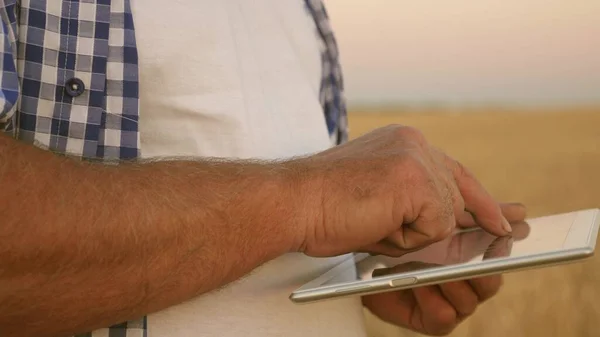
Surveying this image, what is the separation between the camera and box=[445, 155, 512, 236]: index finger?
5.75 ft

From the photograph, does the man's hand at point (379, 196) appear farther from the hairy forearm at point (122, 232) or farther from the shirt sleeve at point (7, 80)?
the shirt sleeve at point (7, 80)

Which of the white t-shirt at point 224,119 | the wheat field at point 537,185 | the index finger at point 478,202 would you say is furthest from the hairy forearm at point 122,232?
the wheat field at point 537,185

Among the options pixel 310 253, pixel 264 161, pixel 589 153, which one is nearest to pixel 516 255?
pixel 310 253

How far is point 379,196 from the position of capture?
1.54 metres

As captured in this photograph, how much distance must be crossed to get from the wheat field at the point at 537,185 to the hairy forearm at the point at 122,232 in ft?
9.00

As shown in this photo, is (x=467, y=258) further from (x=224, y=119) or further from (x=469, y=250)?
(x=224, y=119)

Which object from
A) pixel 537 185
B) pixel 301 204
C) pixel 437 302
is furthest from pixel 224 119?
pixel 537 185

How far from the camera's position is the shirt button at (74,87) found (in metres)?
1.48

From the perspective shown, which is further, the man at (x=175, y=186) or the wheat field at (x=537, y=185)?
the wheat field at (x=537, y=185)

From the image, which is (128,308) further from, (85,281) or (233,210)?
(233,210)

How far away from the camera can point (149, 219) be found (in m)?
1.39

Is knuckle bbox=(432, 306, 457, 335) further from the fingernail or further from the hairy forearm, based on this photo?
the hairy forearm

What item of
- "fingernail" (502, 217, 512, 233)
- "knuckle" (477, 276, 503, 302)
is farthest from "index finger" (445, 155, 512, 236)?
"knuckle" (477, 276, 503, 302)

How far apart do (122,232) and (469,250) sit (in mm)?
606
